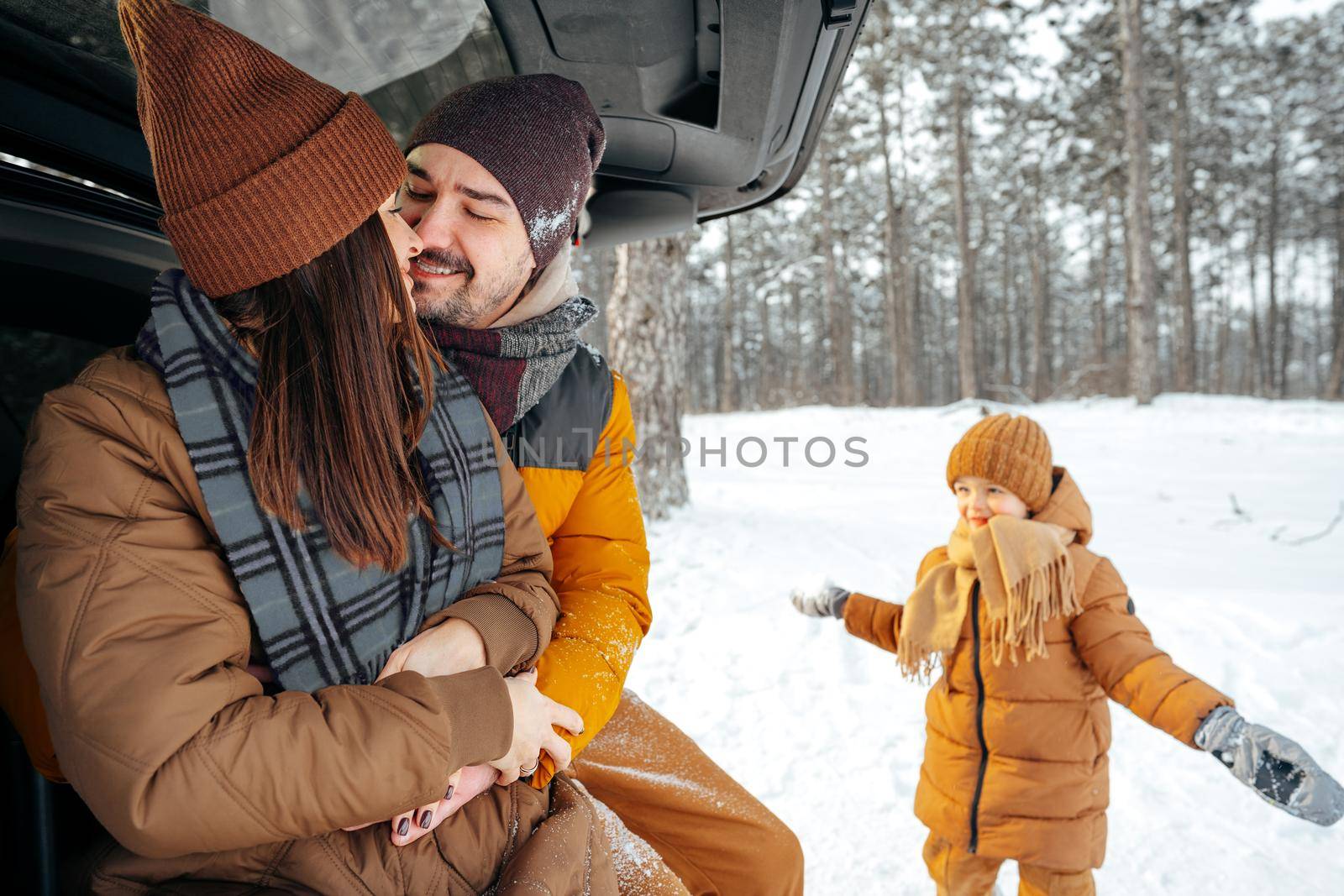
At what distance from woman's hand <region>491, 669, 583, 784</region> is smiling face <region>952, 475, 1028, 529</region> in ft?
5.23

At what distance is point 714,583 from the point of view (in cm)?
545

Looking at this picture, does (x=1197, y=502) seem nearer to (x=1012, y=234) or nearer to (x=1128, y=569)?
(x=1128, y=569)

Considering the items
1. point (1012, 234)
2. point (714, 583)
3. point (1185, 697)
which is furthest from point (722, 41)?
point (1012, 234)

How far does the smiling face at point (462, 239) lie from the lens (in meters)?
1.71

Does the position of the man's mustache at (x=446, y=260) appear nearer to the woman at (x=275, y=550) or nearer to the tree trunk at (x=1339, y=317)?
the woman at (x=275, y=550)

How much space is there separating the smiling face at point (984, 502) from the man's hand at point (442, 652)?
5.75ft

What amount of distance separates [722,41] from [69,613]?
1526 millimetres

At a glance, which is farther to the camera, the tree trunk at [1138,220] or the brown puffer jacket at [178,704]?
the tree trunk at [1138,220]

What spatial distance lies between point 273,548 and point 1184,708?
213cm

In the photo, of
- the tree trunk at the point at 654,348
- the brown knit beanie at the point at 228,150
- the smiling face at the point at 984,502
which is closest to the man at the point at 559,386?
the brown knit beanie at the point at 228,150

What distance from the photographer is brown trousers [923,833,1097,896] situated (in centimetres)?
217

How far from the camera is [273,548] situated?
103 cm

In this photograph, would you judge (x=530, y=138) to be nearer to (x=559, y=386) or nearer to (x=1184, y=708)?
(x=559, y=386)

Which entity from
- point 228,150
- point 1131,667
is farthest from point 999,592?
point 228,150
